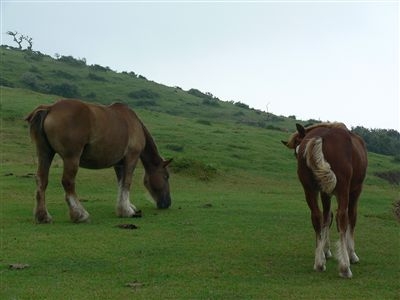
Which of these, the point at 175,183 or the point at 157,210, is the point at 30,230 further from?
the point at 175,183

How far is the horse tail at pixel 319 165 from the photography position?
820cm

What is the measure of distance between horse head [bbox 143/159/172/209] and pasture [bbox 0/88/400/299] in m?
0.32

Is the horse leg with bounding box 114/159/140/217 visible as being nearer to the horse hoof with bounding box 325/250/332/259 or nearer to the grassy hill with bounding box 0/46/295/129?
the horse hoof with bounding box 325/250/332/259

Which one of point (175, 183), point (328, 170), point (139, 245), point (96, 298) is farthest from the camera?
point (175, 183)

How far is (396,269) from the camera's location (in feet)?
29.6

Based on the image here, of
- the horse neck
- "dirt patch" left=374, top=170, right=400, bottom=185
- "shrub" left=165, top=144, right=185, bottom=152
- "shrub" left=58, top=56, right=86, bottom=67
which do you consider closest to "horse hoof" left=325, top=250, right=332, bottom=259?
the horse neck

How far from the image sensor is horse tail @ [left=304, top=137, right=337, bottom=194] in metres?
8.20

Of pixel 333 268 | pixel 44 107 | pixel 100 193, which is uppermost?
pixel 44 107

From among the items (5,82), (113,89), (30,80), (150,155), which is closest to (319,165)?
(150,155)

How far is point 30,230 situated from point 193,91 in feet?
211

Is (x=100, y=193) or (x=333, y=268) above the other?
(x=333, y=268)

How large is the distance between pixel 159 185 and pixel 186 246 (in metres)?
5.30

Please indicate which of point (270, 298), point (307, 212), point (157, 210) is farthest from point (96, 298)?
point (307, 212)

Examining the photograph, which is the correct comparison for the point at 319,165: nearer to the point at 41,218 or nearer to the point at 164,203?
the point at 41,218
